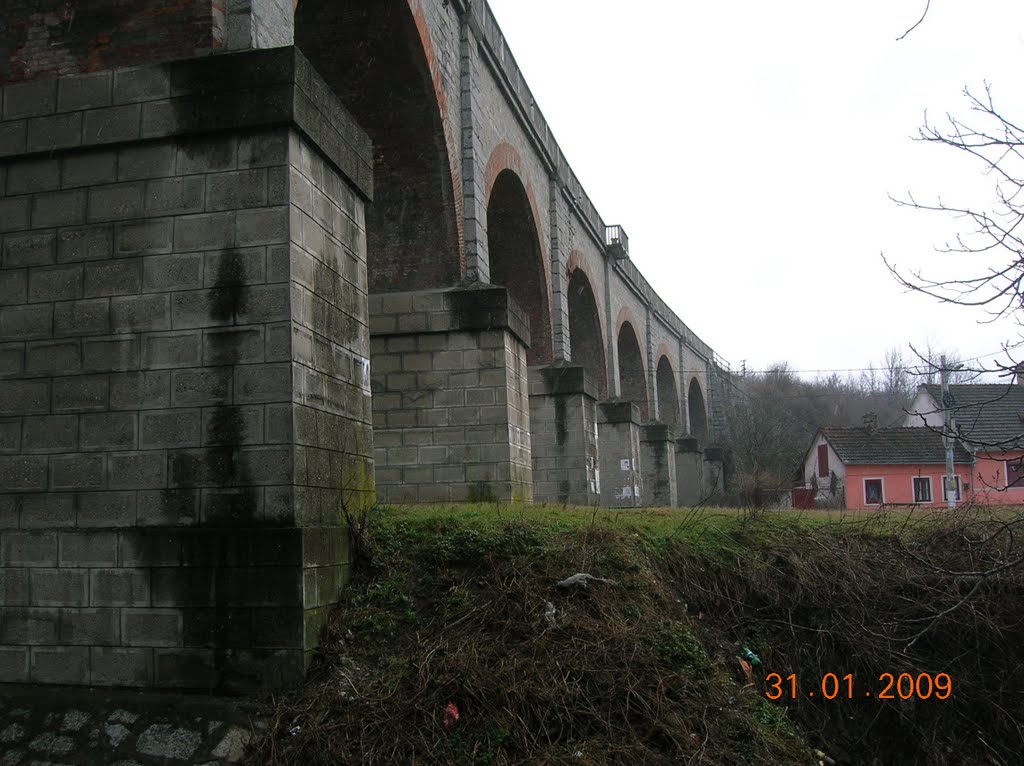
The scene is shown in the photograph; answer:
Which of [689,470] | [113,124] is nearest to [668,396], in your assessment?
[689,470]

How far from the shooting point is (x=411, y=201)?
1151cm

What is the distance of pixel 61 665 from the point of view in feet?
18.4

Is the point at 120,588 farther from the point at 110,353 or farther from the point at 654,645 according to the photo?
the point at 654,645

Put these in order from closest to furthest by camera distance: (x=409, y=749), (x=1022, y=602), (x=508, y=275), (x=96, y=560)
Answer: (x=409, y=749)
(x=96, y=560)
(x=1022, y=602)
(x=508, y=275)

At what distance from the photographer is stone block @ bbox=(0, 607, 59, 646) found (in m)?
5.65

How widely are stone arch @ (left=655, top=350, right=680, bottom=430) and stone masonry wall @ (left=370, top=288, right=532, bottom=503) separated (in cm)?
2421

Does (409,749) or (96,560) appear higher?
(96,560)

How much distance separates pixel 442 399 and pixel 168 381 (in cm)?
544

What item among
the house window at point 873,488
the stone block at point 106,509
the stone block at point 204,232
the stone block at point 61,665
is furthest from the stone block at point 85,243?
the house window at point 873,488

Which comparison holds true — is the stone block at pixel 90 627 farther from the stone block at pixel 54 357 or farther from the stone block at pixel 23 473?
the stone block at pixel 54 357

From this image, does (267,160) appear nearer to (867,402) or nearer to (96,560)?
(96,560)

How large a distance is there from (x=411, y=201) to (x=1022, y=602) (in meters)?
7.94

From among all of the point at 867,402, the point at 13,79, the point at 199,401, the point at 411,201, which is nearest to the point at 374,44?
the point at 411,201

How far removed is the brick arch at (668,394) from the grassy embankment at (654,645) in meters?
26.4
